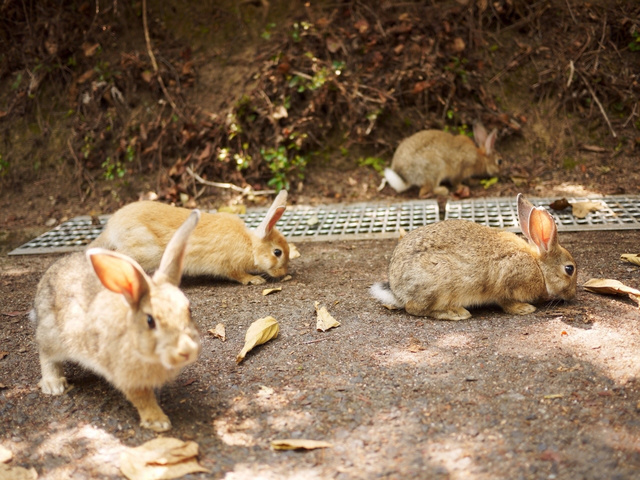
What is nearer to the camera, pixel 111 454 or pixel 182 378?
pixel 111 454

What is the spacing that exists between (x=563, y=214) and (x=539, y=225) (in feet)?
6.39

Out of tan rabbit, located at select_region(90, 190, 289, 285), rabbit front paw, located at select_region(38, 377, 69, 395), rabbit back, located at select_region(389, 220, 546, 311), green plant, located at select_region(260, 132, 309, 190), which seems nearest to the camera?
rabbit front paw, located at select_region(38, 377, 69, 395)

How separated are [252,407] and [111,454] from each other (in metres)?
0.71

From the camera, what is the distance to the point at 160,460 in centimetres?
276

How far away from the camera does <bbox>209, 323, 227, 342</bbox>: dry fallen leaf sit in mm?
4145

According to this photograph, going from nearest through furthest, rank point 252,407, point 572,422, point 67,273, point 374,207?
point 572,422 → point 252,407 → point 67,273 → point 374,207

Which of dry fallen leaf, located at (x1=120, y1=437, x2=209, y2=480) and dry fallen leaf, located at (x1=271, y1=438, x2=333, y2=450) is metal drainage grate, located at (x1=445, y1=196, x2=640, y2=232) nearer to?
dry fallen leaf, located at (x1=271, y1=438, x2=333, y2=450)

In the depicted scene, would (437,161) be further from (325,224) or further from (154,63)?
(154,63)

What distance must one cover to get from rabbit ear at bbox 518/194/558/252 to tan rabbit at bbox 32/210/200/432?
2.35 metres

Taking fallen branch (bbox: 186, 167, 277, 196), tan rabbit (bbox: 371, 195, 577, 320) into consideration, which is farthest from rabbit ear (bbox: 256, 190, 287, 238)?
fallen branch (bbox: 186, 167, 277, 196)

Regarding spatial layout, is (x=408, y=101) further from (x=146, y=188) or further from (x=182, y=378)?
(x=182, y=378)

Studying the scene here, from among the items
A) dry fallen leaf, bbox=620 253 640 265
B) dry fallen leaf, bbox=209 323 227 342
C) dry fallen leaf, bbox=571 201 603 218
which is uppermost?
dry fallen leaf, bbox=620 253 640 265

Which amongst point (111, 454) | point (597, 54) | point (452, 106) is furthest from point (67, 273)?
point (597, 54)

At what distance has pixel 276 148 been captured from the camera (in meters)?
7.75
